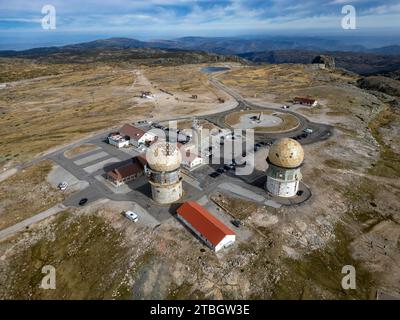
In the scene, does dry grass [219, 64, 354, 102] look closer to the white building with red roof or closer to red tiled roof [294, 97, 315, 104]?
red tiled roof [294, 97, 315, 104]

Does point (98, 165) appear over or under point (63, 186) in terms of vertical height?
over

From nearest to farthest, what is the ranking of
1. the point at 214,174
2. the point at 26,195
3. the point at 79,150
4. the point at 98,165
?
the point at 26,195
the point at 214,174
the point at 98,165
the point at 79,150

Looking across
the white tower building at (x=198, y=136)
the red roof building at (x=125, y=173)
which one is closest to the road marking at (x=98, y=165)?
the red roof building at (x=125, y=173)

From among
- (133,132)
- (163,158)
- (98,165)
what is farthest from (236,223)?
(133,132)

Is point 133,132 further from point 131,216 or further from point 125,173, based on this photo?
point 131,216

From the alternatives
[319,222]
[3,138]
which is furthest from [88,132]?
[319,222]

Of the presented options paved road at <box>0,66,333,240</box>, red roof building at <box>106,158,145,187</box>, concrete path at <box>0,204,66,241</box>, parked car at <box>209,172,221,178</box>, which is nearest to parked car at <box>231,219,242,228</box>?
paved road at <box>0,66,333,240</box>

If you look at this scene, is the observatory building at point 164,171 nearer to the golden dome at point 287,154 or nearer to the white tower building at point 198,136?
the golden dome at point 287,154
